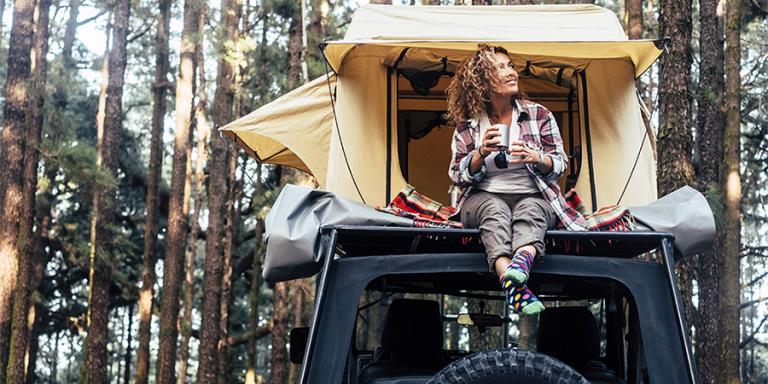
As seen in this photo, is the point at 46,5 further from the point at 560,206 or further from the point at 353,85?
the point at 560,206

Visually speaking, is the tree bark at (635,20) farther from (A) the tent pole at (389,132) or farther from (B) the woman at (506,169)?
(B) the woman at (506,169)

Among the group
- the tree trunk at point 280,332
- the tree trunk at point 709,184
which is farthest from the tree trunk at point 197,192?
the tree trunk at point 709,184

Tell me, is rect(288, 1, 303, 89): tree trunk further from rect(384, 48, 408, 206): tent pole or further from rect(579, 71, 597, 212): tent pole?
rect(579, 71, 597, 212): tent pole

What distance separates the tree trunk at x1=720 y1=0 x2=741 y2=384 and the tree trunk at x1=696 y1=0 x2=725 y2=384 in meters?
0.13

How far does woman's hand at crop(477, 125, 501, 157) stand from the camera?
4.61m

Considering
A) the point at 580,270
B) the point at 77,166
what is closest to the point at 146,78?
the point at 77,166

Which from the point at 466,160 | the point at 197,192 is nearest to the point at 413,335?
the point at 466,160

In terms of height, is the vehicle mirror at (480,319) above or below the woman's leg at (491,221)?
below

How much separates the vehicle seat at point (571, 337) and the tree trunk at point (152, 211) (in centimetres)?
1834

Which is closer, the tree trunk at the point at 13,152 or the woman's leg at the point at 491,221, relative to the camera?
the woman's leg at the point at 491,221

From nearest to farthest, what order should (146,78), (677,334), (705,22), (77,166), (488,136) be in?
1. (677,334)
2. (488,136)
3. (705,22)
4. (77,166)
5. (146,78)

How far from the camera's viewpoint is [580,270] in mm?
4098

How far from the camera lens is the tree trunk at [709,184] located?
1480 cm

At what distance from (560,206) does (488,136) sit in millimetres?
463
